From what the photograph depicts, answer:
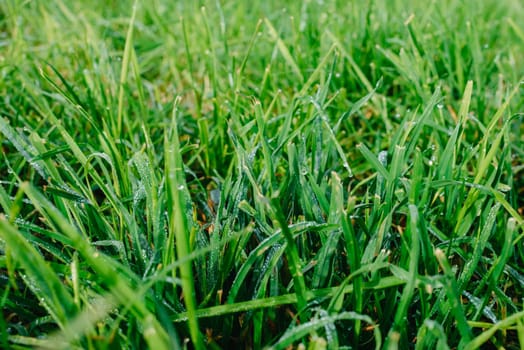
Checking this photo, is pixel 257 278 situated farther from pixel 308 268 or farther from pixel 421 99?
pixel 421 99

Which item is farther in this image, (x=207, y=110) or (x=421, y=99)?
(x=207, y=110)

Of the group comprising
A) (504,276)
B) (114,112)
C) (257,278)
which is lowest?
(504,276)

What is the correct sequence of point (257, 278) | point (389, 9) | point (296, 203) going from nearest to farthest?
point (257, 278) → point (296, 203) → point (389, 9)

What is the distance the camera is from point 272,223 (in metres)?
0.94

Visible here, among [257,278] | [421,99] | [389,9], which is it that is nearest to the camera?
[257,278]

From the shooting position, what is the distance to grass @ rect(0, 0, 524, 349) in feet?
2.29

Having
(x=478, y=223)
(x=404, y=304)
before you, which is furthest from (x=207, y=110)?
(x=404, y=304)

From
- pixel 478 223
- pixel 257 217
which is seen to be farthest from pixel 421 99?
pixel 257 217

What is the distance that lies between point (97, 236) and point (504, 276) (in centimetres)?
70

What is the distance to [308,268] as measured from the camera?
2.67ft

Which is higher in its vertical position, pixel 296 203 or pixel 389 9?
pixel 389 9

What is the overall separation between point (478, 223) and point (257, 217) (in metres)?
0.43

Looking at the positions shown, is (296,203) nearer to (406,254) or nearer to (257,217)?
(257,217)

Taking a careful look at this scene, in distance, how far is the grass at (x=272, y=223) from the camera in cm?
70
